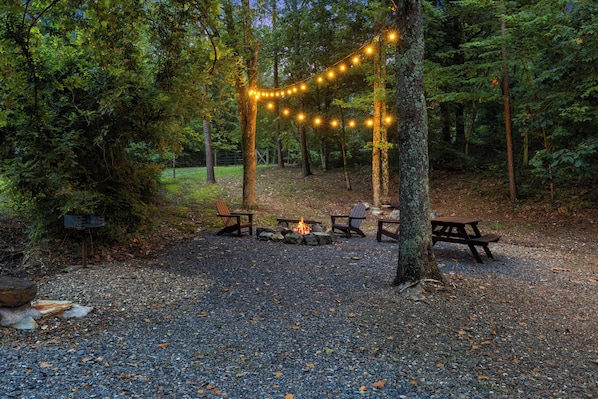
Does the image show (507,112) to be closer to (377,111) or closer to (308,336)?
(377,111)

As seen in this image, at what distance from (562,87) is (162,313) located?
10414 mm

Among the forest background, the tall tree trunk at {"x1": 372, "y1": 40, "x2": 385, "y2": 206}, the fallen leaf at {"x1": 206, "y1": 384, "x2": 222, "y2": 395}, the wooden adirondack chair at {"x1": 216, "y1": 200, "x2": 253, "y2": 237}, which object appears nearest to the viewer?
the fallen leaf at {"x1": 206, "y1": 384, "x2": 222, "y2": 395}

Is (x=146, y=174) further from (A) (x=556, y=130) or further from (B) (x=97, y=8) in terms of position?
(A) (x=556, y=130)

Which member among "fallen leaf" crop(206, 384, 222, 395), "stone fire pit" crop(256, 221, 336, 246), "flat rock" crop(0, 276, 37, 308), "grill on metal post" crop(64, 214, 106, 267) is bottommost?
"fallen leaf" crop(206, 384, 222, 395)

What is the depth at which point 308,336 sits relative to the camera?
3.42 metres

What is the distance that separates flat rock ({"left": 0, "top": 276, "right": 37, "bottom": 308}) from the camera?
3.50m

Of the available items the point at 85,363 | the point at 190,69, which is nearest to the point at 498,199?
the point at 190,69

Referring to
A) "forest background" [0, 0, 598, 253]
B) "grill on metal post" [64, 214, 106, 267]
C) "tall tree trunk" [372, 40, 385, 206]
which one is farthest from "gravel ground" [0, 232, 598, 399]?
"tall tree trunk" [372, 40, 385, 206]

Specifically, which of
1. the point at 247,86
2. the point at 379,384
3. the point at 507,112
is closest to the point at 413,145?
the point at 379,384

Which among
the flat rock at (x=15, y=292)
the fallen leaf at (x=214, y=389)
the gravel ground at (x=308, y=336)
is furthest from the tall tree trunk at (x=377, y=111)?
the fallen leaf at (x=214, y=389)

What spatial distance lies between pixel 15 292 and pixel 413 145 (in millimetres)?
4474

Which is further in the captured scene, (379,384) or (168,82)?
(168,82)

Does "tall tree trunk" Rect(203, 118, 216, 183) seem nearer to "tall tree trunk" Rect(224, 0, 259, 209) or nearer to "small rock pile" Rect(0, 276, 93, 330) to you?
"tall tree trunk" Rect(224, 0, 259, 209)

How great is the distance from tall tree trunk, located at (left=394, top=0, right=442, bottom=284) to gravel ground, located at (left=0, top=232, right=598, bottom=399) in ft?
1.57
